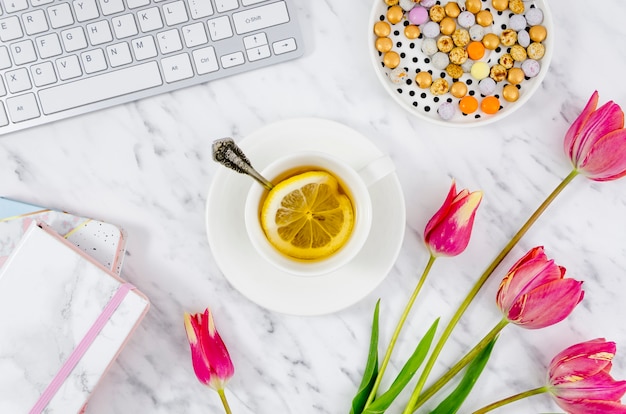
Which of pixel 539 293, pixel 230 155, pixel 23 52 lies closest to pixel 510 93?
pixel 539 293

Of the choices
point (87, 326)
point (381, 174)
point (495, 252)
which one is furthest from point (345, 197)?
point (87, 326)

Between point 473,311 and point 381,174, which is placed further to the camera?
point 473,311

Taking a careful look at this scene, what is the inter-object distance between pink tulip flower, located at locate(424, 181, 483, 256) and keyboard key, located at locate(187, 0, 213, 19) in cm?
33

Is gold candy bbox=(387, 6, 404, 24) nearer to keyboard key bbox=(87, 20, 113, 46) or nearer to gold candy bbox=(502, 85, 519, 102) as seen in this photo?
gold candy bbox=(502, 85, 519, 102)

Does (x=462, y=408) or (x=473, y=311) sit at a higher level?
(x=473, y=311)

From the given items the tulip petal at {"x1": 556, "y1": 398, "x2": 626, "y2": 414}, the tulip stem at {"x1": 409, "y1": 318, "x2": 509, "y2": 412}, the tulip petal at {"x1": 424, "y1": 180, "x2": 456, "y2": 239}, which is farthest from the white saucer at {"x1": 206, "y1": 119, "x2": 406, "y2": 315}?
the tulip petal at {"x1": 556, "y1": 398, "x2": 626, "y2": 414}

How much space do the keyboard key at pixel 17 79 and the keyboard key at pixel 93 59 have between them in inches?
2.5

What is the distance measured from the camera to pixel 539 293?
68cm

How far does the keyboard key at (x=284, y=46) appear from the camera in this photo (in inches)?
29.4

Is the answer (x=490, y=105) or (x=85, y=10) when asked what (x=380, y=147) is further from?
(x=85, y=10)

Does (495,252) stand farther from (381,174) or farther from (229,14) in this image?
(229,14)

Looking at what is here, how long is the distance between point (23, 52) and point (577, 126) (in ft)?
2.02

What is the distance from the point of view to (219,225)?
2.39 ft

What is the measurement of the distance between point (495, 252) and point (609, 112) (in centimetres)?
20
